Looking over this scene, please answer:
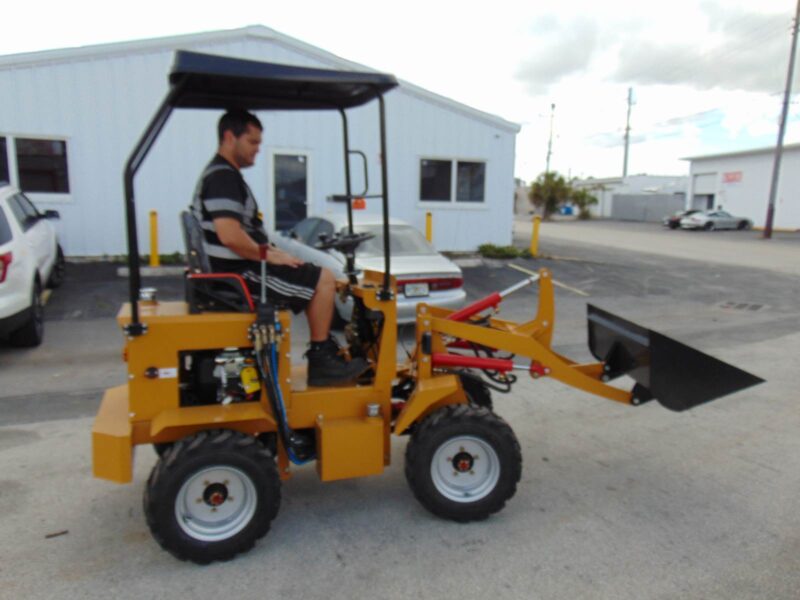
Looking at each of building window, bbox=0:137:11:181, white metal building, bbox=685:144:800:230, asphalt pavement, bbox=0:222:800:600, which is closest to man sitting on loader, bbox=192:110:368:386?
asphalt pavement, bbox=0:222:800:600

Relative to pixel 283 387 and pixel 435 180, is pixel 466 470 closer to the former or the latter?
pixel 283 387

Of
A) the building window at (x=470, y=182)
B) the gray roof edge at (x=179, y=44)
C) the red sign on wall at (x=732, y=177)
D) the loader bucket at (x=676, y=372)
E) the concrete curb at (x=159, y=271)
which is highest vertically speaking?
the gray roof edge at (x=179, y=44)

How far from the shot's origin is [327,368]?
354 centimetres

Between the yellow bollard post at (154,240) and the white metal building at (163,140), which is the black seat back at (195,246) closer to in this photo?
the white metal building at (163,140)

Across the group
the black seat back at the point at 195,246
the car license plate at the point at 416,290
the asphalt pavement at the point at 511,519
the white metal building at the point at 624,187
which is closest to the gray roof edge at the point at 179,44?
the car license plate at the point at 416,290

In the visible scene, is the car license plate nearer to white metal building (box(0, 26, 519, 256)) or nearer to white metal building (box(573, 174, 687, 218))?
white metal building (box(0, 26, 519, 256))

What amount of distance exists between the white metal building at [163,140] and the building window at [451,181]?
0.04 metres

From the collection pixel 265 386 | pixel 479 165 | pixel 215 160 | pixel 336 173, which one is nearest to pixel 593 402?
pixel 265 386

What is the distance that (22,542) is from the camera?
316 centimetres

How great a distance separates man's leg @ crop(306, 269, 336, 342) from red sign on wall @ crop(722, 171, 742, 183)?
146 feet

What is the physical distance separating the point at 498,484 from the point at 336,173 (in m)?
11.4

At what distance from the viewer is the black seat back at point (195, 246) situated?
333 cm

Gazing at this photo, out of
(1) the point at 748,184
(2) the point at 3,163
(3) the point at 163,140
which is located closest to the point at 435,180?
(3) the point at 163,140

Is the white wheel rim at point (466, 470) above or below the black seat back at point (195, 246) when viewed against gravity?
below
